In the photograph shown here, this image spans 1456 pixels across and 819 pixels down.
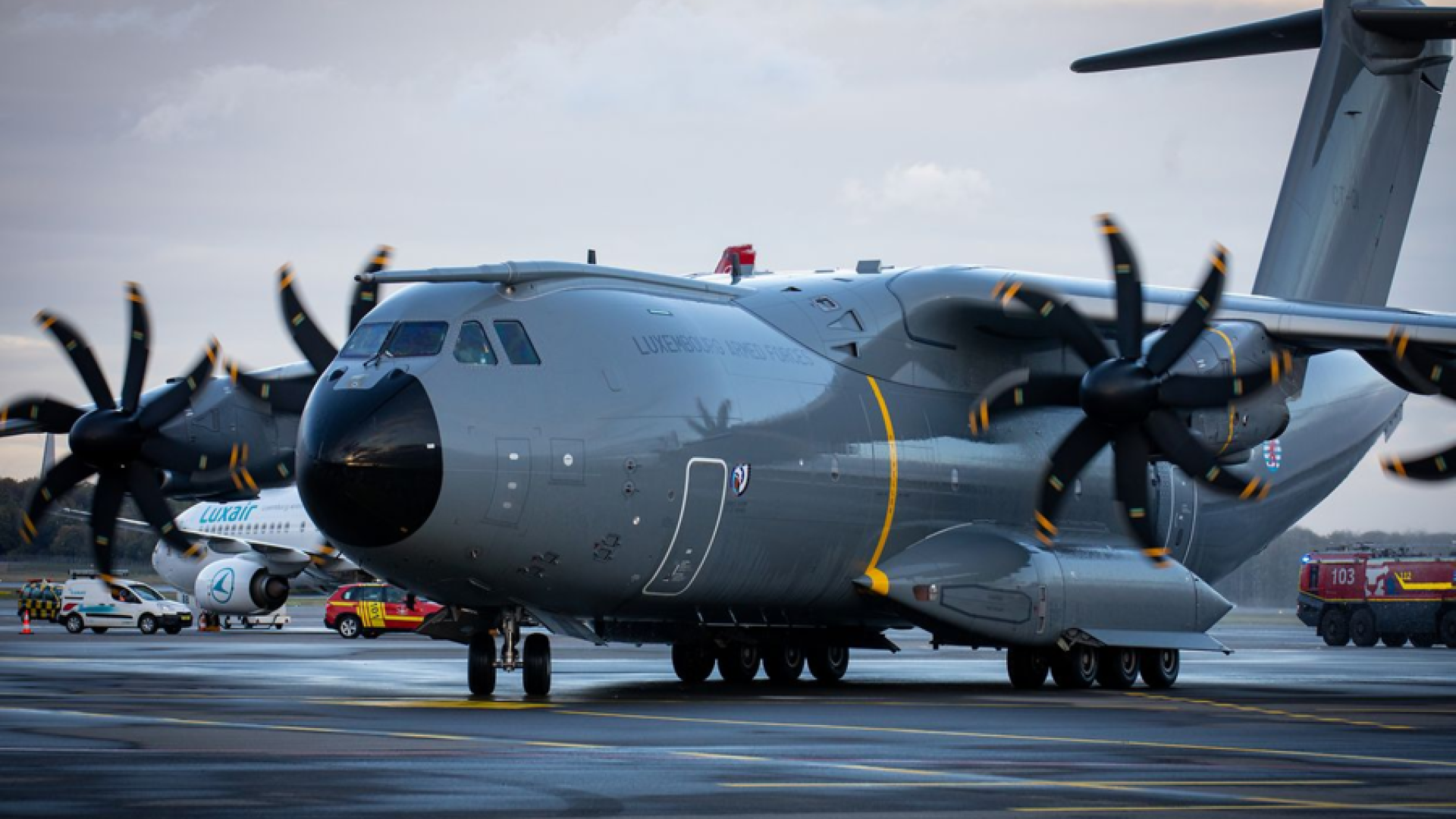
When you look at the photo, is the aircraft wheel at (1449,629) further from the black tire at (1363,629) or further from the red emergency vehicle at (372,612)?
the red emergency vehicle at (372,612)

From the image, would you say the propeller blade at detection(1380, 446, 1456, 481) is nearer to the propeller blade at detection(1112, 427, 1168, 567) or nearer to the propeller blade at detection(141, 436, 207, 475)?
the propeller blade at detection(1112, 427, 1168, 567)

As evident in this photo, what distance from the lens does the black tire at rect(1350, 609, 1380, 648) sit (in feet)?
175

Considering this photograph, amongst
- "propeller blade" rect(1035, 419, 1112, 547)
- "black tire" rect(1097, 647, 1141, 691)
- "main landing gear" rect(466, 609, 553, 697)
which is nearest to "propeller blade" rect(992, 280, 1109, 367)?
"propeller blade" rect(1035, 419, 1112, 547)

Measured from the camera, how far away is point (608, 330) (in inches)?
764

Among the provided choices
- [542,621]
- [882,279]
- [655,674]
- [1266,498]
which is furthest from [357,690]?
[1266,498]

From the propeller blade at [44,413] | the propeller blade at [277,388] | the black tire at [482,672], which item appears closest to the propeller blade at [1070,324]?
the black tire at [482,672]

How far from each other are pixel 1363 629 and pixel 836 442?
36939 millimetres

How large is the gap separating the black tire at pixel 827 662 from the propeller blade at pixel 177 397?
335 inches

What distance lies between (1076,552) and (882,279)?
4309mm

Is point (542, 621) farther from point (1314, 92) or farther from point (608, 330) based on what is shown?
point (1314, 92)

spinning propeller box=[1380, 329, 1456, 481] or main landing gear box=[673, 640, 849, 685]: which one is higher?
spinning propeller box=[1380, 329, 1456, 481]

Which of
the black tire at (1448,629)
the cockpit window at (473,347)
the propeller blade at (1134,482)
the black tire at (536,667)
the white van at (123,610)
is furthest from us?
the black tire at (1448,629)

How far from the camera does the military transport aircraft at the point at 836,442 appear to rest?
59.8 feet

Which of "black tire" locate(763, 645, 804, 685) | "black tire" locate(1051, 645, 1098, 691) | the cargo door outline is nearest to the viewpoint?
the cargo door outline
